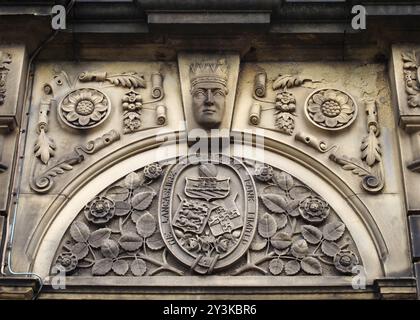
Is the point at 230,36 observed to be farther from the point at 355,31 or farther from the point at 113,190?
the point at 113,190

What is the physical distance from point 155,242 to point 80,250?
69cm

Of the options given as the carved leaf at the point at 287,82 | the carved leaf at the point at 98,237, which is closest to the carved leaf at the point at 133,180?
the carved leaf at the point at 98,237

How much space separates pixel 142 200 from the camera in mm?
7895

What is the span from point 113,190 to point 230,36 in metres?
2.00

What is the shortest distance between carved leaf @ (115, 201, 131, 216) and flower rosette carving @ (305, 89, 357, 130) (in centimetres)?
201

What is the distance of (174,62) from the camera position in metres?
8.75

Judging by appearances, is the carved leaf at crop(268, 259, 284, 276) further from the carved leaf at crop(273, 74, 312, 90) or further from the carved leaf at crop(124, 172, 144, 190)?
the carved leaf at crop(273, 74, 312, 90)

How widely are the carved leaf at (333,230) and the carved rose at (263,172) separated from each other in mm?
736

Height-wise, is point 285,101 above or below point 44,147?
above

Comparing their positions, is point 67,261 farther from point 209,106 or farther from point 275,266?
point 209,106

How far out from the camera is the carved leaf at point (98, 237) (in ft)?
25.2

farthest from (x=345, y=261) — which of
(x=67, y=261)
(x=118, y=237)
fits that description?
(x=67, y=261)

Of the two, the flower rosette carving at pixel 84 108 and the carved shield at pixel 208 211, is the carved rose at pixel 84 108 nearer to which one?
the flower rosette carving at pixel 84 108
